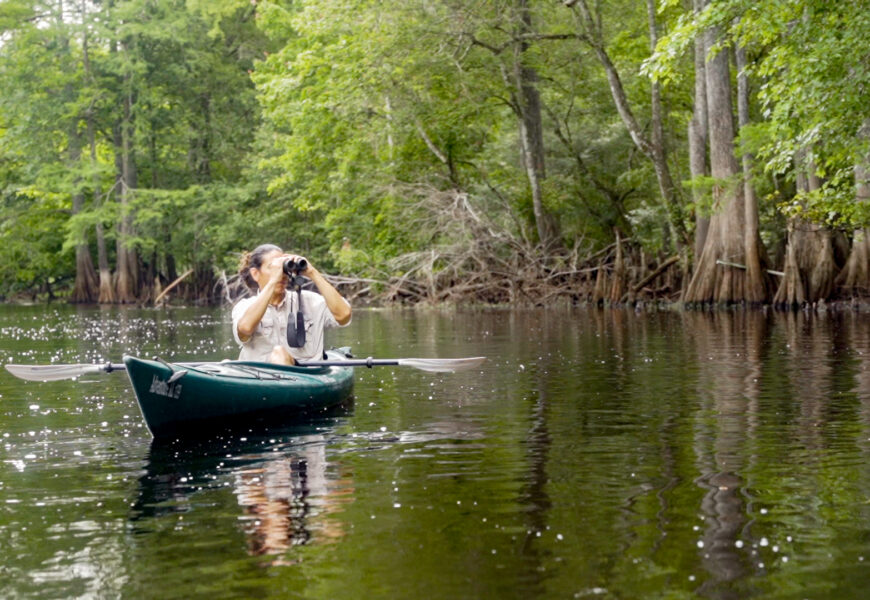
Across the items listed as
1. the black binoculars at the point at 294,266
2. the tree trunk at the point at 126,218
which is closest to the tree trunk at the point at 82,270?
the tree trunk at the point at 126,218

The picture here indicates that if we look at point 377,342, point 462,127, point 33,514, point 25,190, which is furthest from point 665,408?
point 25,190

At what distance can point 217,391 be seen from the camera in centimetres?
807

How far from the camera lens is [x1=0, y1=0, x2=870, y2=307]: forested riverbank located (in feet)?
60.8

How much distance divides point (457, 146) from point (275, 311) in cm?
2327

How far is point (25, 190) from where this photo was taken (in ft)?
156

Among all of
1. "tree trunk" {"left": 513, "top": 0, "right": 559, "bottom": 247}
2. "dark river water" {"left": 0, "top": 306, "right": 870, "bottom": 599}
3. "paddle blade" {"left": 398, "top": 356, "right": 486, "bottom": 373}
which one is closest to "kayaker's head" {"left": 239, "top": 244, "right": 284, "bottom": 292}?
"dark river water" {"left": 0, "top": 306, "right": 870, "bottom": 599}

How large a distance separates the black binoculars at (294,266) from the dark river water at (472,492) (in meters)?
1.06

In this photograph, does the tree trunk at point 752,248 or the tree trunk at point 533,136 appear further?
the tree trunk at point 533,136

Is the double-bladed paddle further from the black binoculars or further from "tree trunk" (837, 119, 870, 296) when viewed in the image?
"tree trunk" (837, 119, 870, 296)

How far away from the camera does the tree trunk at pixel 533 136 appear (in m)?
28.8

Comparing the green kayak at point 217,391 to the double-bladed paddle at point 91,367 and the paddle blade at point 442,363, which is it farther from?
the paddle blade at point 442,363

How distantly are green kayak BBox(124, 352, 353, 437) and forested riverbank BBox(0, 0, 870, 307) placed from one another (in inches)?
290

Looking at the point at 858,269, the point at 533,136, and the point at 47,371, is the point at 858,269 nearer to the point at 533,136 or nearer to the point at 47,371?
the point at 533,136

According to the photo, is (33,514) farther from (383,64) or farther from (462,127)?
(462,127)
